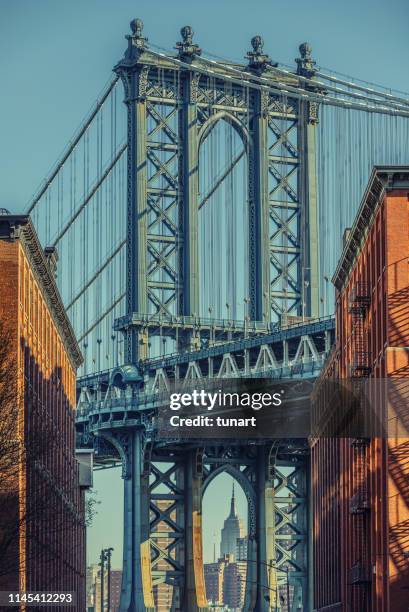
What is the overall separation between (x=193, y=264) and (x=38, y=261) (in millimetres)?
55479

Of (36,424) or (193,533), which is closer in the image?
(36,424)

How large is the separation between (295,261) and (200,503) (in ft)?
75.7

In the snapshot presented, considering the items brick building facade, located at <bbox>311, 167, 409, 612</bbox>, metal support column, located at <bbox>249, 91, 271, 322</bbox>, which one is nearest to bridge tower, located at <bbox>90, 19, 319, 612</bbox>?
metal support column, located at <bbox>249, 91, 271, 322</bbox>

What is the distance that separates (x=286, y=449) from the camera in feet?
539

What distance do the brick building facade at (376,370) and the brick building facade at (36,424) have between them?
11741mm

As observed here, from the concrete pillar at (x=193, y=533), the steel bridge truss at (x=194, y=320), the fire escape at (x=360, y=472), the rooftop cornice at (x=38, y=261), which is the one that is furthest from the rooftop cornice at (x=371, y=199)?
the concrete pillar at (x=193, y=533)

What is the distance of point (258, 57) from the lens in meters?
149

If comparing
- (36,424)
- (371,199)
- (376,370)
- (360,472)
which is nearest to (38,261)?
(36,424)

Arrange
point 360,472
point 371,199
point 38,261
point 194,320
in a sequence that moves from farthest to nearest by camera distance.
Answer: point 194,320 → point 38,261 → point 360,472 → point 371,199

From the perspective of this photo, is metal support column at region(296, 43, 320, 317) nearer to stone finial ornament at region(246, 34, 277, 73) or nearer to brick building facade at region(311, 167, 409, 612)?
stone finial ornament at region(246, 34, 277, 73)

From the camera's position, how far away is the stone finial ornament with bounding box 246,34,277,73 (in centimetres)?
14875

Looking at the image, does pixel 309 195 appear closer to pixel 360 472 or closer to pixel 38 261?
pixel 38 261

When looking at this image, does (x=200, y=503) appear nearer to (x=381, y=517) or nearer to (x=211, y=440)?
(x=211, y=440)

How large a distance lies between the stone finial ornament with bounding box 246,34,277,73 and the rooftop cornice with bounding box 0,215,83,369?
3395cm
